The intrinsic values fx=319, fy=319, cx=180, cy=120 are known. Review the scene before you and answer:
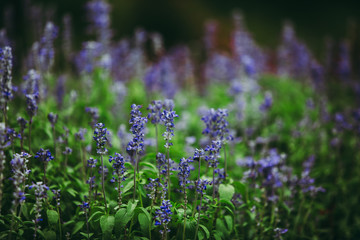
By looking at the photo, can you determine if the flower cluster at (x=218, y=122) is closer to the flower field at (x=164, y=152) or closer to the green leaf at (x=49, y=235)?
the flower field at (x=164, y=152)

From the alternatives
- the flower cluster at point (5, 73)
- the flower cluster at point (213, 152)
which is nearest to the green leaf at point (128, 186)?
the flower cluster at point (213, 152)

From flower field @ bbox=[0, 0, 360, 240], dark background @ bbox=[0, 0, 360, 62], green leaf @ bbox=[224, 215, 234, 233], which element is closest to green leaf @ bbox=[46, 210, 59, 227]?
flower field @ bbox=[0, 0, 360, 240]

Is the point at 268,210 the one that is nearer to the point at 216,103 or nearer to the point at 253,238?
the point at 253,238

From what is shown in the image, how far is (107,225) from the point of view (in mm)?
1974

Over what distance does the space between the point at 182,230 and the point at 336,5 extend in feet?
48.1

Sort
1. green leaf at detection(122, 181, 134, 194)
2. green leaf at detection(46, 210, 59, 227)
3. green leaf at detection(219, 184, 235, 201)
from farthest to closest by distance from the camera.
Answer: green leaf at detection(219, 184, 235, 201), green leaf at detection(122, 181, 134, 194), green leaf at detection(46, 210, 59, 227)

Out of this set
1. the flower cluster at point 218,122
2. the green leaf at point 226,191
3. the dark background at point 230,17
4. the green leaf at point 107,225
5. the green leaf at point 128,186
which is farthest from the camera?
the dark background at point 230,17

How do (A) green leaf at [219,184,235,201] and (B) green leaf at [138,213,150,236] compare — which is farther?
(A) green leaf at [219,184,235,201]

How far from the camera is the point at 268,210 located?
9.92 feet

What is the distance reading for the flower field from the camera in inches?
82.7

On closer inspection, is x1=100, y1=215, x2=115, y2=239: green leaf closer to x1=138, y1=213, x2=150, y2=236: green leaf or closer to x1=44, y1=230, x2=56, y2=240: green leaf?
x1=138, y1=213, x2=150, y2=236: green leaf

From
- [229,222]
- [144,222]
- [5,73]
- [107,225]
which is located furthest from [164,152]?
[5,73]

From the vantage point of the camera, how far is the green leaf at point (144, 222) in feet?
6.75

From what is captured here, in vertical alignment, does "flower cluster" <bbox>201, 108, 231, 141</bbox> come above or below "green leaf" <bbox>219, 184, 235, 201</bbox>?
above
